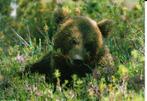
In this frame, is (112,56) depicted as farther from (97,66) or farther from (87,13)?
(87,13)

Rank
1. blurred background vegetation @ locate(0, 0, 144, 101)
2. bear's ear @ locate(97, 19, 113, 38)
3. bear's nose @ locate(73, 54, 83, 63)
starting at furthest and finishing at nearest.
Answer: bear's ear @ locate(97, 19, 113, 38), bear's nose @ locate(73, 54, 83, 63), blurred background vegetation @ locate(0, 0, 144, 101)

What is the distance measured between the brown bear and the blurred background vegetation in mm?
186

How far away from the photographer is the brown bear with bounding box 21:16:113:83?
5469 millimetres

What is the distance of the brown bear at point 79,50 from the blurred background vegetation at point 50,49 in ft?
0.61

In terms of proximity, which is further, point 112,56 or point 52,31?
point 52,31

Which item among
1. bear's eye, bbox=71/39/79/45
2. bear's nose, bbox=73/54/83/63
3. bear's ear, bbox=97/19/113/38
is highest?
bear's ear, bbox=97/19/113/38

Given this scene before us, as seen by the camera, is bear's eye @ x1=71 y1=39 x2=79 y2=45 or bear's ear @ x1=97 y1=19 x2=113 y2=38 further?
bear's ear @ x1=97 y1=19 x2=113 y2=38

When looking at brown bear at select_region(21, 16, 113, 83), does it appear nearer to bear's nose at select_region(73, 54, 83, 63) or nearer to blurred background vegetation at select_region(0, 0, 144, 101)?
bear's nose at select_region(73, 54, 83, 63)

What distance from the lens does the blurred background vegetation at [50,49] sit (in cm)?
457

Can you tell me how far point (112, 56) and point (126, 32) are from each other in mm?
969

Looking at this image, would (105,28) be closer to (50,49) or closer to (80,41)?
(80,41)

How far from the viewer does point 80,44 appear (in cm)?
546

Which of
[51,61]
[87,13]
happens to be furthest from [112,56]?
[87,13]

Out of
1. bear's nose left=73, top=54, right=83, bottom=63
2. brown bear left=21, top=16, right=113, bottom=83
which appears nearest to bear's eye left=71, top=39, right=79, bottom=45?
brown bear left=21, top=16, right=113, bottom=83
